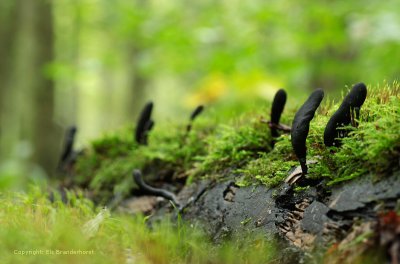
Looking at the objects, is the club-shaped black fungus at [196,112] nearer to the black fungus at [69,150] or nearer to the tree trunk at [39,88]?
the black fungus at [69,150]

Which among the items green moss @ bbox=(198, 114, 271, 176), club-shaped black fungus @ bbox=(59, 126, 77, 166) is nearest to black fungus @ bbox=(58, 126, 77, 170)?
club-shaped black fungus @ bbox=(59, 126, 77, 166)

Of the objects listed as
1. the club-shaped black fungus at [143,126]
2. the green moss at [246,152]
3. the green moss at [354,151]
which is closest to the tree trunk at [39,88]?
the green moss at [246,152]

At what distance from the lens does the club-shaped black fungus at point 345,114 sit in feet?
5.05

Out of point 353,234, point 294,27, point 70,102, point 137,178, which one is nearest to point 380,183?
point 353,234

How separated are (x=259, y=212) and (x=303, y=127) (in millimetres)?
409

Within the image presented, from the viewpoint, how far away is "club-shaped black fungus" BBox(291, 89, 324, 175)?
1.56 meters

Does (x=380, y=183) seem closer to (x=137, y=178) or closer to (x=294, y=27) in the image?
(x=137, y=178)

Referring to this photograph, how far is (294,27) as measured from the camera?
7035 millimetres

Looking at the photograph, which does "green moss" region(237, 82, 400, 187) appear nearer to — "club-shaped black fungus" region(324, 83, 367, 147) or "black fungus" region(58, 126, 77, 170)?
"club-shaped black fungus" region(324, 83, 367, 147)

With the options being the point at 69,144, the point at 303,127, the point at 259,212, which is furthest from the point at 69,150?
the point at 303,127

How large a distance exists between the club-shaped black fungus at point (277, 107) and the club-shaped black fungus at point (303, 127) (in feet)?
1.18

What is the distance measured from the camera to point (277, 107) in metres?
2.03

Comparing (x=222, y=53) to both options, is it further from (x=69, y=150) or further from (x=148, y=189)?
(x=148, y=189)

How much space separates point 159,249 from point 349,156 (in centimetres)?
82
